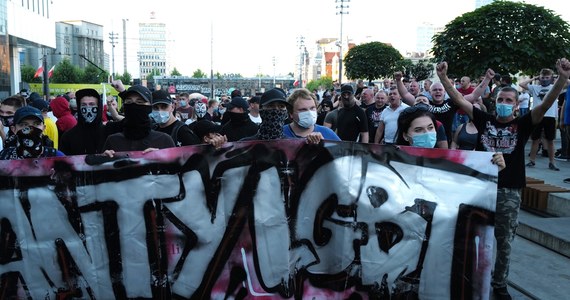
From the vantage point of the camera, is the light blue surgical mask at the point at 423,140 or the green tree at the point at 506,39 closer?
the light blue surgical mask at the point at 423,140

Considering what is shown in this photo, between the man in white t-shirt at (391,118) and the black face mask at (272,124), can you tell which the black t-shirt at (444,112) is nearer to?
the man in white t-shirt at (391,118)

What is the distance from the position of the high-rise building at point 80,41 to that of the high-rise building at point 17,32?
303ft

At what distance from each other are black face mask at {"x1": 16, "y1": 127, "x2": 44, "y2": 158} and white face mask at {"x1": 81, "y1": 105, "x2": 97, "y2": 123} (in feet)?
3.83

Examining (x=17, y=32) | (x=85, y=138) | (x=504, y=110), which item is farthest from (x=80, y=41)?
(x=504, y=110)

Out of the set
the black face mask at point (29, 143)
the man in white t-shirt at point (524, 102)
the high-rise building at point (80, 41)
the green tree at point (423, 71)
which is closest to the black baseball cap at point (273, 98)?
the black face mask at point (29, 143)

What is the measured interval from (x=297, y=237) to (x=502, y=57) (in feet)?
37.5

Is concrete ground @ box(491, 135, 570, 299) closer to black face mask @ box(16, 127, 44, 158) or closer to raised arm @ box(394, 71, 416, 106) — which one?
raised arm @ box(394, 71, 416, 106)

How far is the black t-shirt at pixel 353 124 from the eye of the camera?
26.5 ft

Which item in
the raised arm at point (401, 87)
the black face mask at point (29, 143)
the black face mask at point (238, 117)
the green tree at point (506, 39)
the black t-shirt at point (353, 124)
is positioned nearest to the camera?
the black face mask at point (29, 143)

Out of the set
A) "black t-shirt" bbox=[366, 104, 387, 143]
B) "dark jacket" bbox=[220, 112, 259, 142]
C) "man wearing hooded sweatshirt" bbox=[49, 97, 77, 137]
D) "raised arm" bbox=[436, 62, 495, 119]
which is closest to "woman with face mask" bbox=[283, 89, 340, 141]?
"raised arm" bbox=[436, 62, 495, 119]

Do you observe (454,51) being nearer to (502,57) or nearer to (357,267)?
(502,57)

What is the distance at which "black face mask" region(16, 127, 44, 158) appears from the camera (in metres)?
4.06

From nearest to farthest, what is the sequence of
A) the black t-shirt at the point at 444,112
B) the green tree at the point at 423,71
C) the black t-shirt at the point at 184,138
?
the black t-shirt at the point at 184,138, the black t-shirt at the point at 444,112, the green tree at the point at 423,71

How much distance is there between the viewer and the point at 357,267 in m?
3.67
